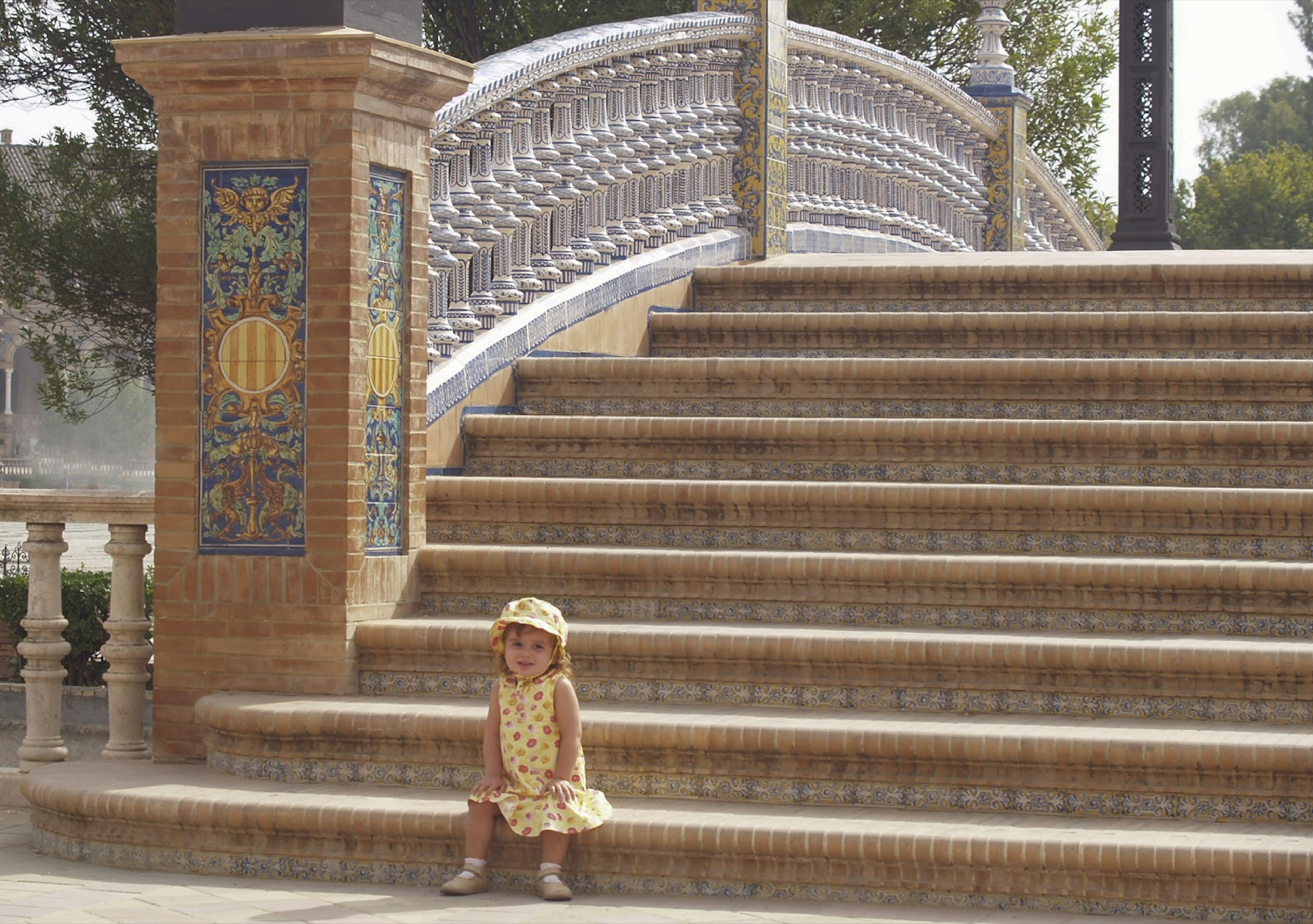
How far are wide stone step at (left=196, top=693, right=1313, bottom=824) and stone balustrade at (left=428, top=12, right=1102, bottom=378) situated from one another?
2.19 m

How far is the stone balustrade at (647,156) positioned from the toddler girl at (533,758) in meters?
2.51

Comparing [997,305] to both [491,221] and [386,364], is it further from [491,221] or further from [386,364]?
[386,364]

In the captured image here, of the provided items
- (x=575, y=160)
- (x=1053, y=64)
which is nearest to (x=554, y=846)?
(x=575, y=160)

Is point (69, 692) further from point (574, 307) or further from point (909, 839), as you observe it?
point (909, 839)

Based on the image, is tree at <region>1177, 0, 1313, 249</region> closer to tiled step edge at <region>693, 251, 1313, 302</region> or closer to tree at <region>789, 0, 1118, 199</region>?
tree at <region>789, 0, 1118, 199</region>

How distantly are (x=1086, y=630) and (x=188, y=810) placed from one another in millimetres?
2893

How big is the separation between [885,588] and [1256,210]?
42482mm

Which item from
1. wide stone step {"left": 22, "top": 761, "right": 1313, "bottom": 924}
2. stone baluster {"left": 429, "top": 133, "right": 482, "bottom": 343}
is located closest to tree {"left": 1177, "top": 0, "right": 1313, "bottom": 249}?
stone baluster {"left": 429, "top": 133, "right": 482, "bottom": 343}

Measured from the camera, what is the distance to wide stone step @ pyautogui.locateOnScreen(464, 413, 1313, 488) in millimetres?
7230

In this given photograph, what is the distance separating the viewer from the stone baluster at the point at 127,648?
6.66m

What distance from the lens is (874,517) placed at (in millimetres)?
7012

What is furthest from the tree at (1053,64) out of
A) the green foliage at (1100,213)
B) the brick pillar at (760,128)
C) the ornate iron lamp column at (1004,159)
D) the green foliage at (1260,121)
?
the green foliage at (1260,121)

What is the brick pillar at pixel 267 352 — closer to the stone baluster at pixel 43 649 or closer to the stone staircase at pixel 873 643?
the stone staircase at pixel 873 643

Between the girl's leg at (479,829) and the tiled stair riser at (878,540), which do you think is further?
the tiled stair riser at (878,540)
